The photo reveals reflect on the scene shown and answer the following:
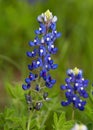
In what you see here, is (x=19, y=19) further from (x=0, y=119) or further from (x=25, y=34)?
(x=0, y=119)

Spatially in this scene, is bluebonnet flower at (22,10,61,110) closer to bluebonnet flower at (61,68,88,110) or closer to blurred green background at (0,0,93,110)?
bluebonnet flower at (61,68,88,110)

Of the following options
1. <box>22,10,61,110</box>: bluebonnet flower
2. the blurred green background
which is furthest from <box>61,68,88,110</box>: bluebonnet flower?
the blurred green background

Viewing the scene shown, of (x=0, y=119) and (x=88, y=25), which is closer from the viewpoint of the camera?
(x=0, y=119)

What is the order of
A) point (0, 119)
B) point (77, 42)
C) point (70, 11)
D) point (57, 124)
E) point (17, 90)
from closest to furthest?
point (57, 124) < point (0, 119) < point (17, 90) < point (77, 42) < point (70, 11)

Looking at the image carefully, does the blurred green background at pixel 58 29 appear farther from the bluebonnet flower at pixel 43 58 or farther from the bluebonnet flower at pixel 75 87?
the bluebonnet flower at pixel 43 58

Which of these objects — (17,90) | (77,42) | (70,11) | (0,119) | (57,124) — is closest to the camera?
(57,124)

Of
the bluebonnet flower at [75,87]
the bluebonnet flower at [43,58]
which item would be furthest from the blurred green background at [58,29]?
the bluebonnet flower at [43,58]

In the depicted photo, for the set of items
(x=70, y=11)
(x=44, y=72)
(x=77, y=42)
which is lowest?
(x=44, y=72)

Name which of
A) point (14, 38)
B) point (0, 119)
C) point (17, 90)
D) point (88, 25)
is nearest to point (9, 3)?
point (14, 38)

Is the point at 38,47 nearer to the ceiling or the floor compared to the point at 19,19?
nearer to the floor
